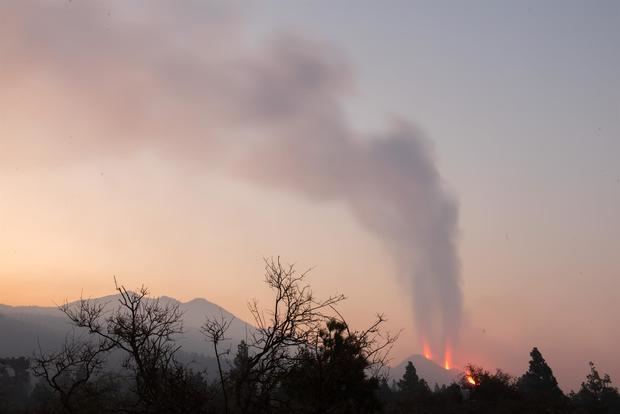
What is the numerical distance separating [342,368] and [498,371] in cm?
7045

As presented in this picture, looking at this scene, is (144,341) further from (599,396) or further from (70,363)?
(599,396)

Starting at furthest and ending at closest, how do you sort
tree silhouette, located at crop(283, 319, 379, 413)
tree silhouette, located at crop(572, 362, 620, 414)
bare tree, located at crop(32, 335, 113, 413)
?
1. tree silhouette, located at crop(572, 362, 620, 414)
2. bare tree, located at crop(32, 335, 113, 413)
3. tree silhouette, located at crop(283, 319, 379, 413)

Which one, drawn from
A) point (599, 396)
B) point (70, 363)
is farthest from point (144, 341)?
point (599, 396)

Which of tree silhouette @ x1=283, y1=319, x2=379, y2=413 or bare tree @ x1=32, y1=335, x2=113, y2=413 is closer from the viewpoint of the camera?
tree silhouette @ x1=283, y1=319, x2=379, y2=413

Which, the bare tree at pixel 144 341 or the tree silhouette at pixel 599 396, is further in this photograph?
the tree silhouette at pixel 599 396

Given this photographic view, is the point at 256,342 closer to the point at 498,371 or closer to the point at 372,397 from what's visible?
the point at 372,397

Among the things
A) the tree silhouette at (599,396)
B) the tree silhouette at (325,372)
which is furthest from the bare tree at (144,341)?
the tree silhouette at (599,396)

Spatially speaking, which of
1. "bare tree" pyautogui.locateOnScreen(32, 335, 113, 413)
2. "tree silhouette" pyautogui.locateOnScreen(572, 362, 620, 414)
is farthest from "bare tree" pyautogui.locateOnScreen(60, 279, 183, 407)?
"tree silhouette" pyautogui.locateOnScreen(572, 362, 620, 414)

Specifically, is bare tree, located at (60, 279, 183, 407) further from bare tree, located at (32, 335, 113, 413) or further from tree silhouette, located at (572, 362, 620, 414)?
tree silhouette, located at (572, 362, 620, 414)

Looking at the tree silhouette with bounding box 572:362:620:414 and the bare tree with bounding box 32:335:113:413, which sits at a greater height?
the bare tree with bounding box 32:335:113:413

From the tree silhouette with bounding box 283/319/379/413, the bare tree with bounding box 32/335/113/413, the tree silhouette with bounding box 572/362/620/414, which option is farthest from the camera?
the tree silhouette with bounding box 572/362/620/414

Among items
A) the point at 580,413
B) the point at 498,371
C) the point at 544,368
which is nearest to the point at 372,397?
the point at 580,413

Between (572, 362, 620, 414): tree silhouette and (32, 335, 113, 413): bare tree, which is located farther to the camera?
(572, 362, 620, 414): tree silhouette

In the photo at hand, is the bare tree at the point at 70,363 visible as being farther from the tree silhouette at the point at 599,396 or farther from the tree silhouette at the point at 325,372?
the tree silhouette at the point at 599,396
